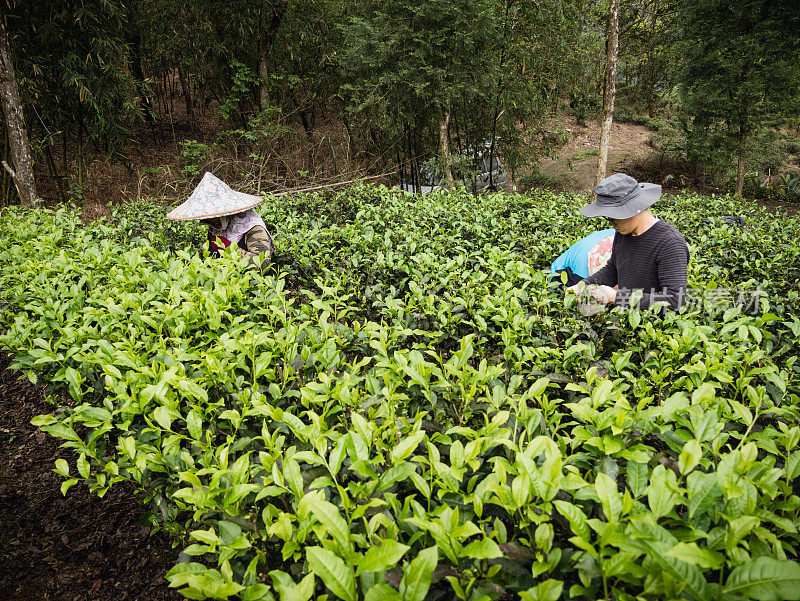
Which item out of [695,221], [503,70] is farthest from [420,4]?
[695,221]

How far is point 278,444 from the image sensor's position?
47.9 inches

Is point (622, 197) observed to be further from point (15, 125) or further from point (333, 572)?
point (15, 125)

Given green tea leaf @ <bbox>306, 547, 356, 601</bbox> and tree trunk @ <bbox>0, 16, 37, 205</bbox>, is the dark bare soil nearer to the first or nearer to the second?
green tea leaf @ <bbox>306, 547, 356, 601</bbox>

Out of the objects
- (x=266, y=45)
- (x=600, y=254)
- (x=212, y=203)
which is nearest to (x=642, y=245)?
(x=600, y=254)

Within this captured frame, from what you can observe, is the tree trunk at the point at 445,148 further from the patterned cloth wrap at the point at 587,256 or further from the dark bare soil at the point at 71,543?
the dark bare soil at the point at 71,543

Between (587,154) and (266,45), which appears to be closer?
(266,45)

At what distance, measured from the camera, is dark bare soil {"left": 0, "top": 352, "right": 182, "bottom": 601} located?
6.23 ft

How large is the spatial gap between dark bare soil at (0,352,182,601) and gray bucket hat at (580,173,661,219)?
2.74 m

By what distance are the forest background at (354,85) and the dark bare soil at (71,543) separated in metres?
6.15

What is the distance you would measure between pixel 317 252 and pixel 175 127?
1411 cm

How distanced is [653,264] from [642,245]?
0.13 metres

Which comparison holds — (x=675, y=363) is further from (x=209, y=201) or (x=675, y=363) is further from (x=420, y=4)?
(x=420, y=4)

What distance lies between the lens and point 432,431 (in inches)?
53.2

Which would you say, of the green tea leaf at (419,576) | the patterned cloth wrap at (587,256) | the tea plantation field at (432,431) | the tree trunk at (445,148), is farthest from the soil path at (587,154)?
the green tea leaf at (419,576)
